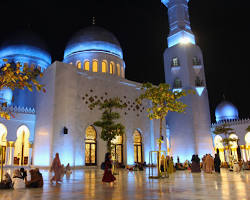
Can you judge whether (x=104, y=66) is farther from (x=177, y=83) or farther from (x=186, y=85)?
(x=186, y=85)

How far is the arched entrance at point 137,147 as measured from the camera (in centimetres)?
2345

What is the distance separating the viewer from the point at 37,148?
64.8 ft

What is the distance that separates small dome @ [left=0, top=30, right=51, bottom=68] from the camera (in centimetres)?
2777

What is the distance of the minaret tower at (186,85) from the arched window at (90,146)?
1151 centimetres

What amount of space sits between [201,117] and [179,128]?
2788mm

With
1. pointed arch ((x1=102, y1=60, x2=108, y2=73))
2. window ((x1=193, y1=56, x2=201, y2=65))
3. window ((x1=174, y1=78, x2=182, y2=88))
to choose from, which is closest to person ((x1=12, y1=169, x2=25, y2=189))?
pointed arch ((x1=102, y1=60, x2=108, y2=73))

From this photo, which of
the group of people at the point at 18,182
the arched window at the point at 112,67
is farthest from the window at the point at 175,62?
the group of people at the point at 18,182

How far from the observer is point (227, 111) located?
35.3 m

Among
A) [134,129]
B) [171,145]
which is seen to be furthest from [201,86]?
[134,129]

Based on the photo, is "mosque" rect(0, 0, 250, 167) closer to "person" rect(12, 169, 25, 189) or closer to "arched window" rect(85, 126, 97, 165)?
"arched window" rect(85, 126, 97, 165)

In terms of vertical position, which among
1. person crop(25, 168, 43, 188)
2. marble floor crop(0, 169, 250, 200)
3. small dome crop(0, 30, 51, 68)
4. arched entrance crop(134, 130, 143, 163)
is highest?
small dome crop(0, 30, 51, 68)

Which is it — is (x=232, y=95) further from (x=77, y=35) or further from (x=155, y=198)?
(x=155, y=198)

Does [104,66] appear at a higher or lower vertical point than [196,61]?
lower

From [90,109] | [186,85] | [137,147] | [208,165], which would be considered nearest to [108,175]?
[208,165]
